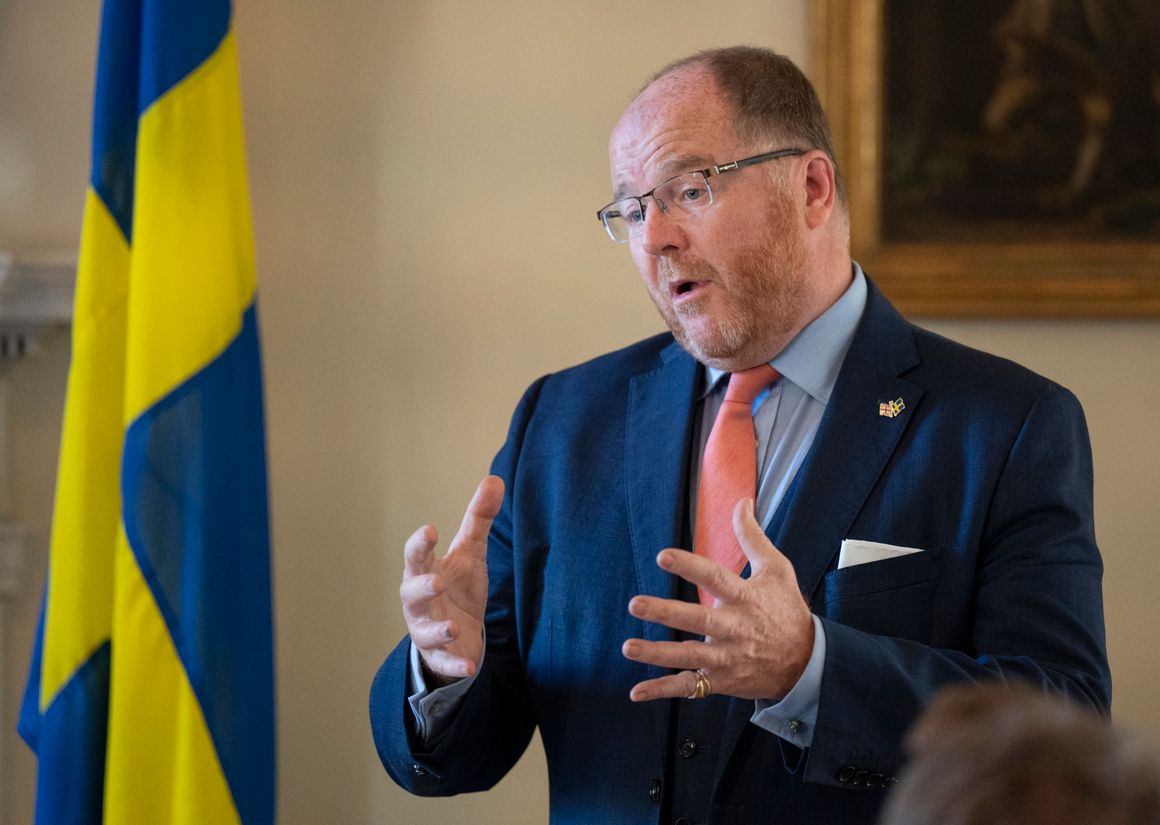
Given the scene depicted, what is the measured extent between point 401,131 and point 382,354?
20.9 inches

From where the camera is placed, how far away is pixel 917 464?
1.86 metres

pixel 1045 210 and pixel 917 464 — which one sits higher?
pixel 1045 210

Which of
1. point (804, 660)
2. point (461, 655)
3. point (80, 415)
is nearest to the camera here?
point (804, 660)

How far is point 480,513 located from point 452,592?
0.44ft

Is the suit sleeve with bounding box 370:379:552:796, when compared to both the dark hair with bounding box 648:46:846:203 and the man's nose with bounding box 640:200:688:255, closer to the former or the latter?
the man's nose with bounding box 640:200:688:255

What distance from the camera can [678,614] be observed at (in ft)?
4.72

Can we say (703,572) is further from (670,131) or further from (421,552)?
(670,131)

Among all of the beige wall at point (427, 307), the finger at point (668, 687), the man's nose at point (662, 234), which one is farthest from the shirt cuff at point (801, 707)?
the beige wall at point (427, 307)

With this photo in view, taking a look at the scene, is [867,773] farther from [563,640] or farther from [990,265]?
[990,265]

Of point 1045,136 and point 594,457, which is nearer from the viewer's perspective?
point 594,457

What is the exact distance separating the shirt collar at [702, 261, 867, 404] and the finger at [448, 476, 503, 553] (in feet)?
1.73

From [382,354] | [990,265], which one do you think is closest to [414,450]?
[382,354]

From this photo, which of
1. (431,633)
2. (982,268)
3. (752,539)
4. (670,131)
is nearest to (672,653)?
(752,539)

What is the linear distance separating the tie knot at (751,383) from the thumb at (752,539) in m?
0.52
